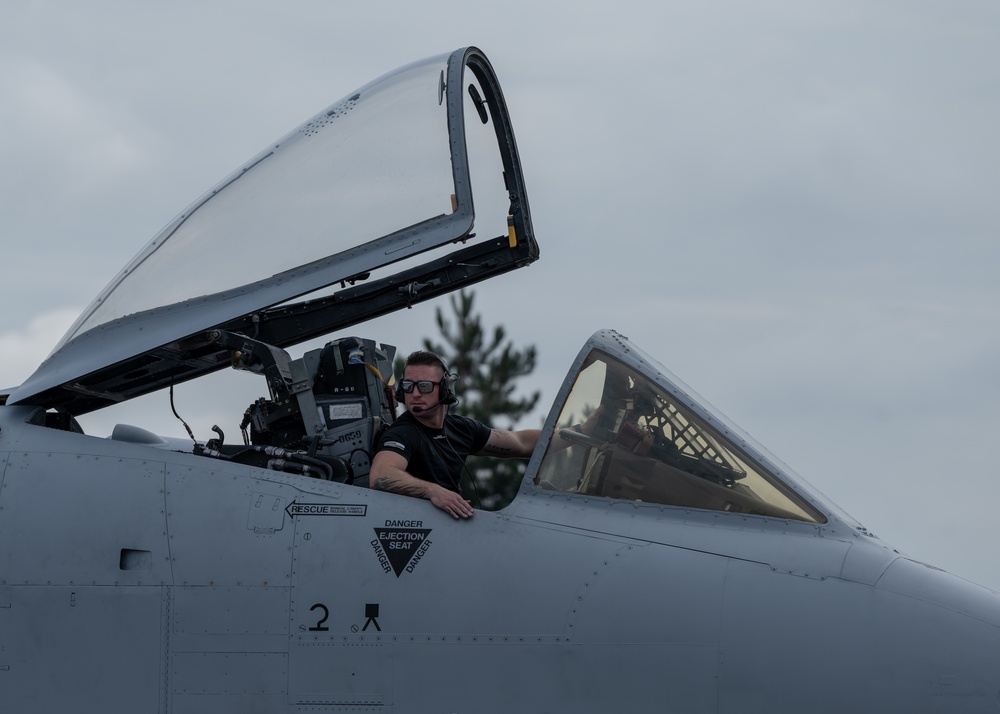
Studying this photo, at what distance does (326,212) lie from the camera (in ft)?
19.6

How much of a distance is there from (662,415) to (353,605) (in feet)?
5.70

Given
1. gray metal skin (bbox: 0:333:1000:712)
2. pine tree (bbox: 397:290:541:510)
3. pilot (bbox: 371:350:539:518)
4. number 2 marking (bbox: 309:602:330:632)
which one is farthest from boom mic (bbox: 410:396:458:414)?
pine tree (bbox: 397:290:541:510)

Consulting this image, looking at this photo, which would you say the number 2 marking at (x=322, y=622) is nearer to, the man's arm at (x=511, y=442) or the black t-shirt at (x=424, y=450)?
the black t-shirt at (x=424, y=450)

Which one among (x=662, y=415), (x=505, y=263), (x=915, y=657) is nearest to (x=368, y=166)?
(x=505, y=263)

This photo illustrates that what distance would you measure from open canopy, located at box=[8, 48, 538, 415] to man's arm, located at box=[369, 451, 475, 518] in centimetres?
103

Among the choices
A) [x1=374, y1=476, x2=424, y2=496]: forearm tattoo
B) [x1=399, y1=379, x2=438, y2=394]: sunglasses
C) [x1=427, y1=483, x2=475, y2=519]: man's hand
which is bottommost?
[x1=427, y1=483, x2=475, y2=519]: man's hand

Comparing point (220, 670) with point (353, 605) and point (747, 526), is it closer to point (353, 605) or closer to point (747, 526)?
point (353, 605)

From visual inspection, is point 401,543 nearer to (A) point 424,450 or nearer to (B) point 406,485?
(B) point 406,485

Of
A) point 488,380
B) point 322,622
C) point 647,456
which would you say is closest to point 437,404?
point 647,456

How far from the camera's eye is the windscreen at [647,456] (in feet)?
16.7

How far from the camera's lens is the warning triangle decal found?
5.02 meters

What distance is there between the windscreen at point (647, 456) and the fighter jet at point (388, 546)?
12mm

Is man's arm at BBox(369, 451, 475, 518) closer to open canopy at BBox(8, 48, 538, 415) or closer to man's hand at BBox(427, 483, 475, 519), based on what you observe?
man's hand at BBox(427, 483, 475, 519)

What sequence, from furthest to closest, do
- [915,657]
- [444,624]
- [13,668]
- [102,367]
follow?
1. [102,367]
2. [13,668]
3. [444,624]
4. [915,657]
